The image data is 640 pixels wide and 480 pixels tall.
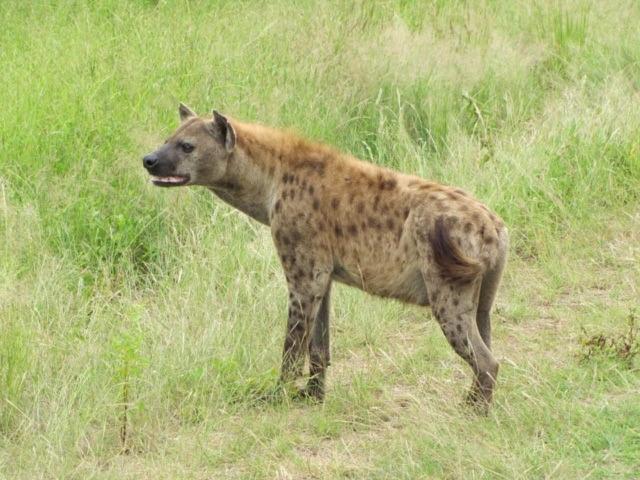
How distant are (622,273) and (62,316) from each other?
104 inches

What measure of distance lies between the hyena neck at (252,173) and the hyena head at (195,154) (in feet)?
0.17

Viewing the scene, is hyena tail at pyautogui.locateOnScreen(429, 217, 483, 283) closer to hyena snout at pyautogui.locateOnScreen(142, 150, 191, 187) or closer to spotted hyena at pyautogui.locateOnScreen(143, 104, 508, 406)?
spotted hyena at pyautogui.locateOnScreen(143, 104, 508, 406)

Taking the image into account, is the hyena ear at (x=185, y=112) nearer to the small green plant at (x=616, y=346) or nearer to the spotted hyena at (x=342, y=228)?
the spotted hyena at (x=342, y=228)

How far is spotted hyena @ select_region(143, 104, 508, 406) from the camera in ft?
17.2

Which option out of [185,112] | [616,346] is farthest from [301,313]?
[616,346]

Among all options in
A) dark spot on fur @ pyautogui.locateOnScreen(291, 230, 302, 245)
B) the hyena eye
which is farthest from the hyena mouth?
dark spot on fur @ pyautogui.locateOnScreen(291, 230, 302, 245)

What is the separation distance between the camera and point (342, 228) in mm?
5652

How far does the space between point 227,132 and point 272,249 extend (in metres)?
1.09

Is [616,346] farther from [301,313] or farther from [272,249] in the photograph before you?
[272,249]

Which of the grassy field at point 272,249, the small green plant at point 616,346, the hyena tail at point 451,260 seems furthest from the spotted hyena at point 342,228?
the small green plant at point 616,346

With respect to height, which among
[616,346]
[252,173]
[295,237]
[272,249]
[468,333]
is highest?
[252,173]

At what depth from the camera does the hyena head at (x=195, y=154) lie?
5773mm

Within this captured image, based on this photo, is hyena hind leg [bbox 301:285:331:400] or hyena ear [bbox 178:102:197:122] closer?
hyena hind leg [bbox 301:285:331:400]

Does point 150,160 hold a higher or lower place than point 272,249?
higher
